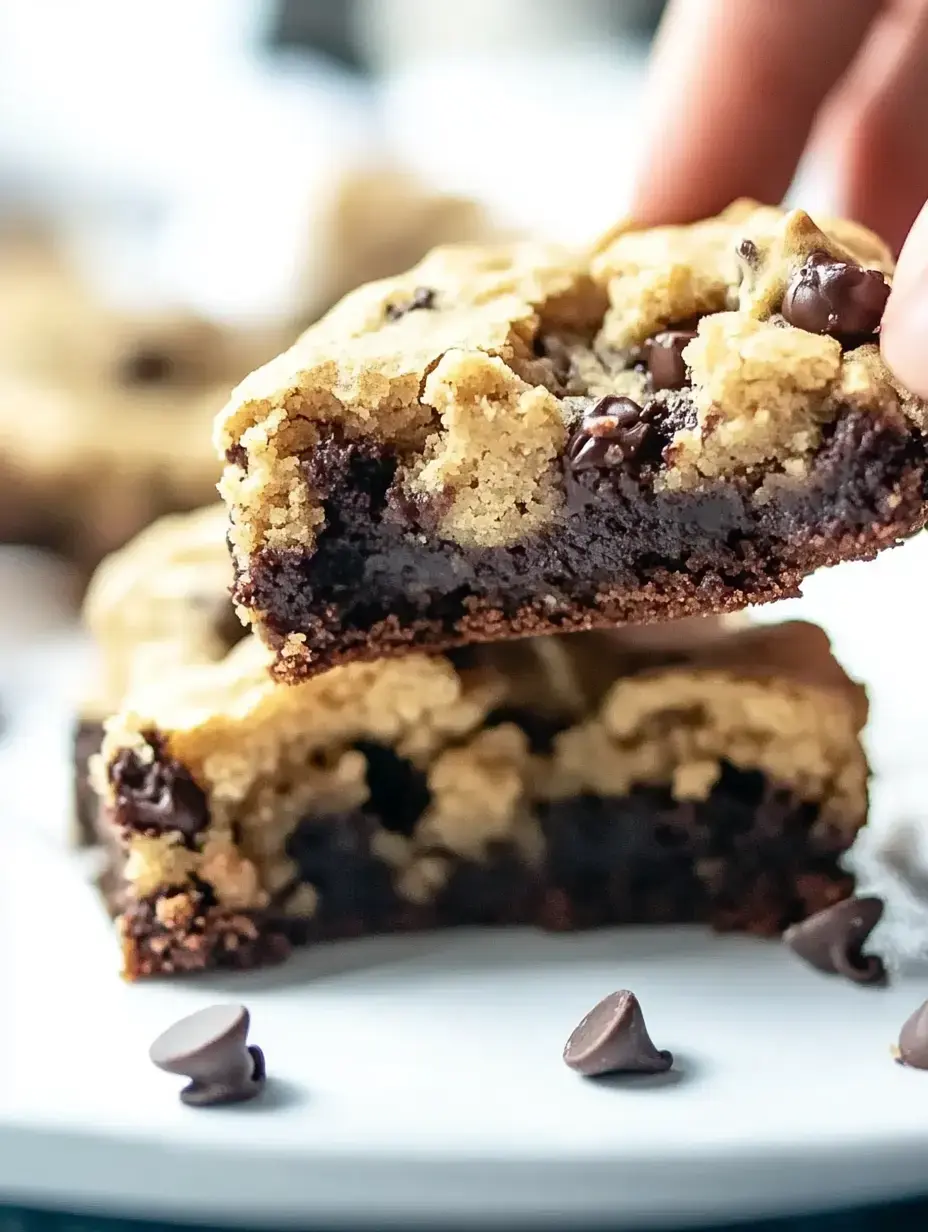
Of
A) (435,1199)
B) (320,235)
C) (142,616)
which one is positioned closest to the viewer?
(435,1199)

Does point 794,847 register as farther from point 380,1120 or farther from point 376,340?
point 376,340

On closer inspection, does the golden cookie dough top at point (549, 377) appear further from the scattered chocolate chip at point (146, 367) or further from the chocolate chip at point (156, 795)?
the scattered chocolate chip at point (146, 367)

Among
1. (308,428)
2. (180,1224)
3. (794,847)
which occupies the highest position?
(308,428)

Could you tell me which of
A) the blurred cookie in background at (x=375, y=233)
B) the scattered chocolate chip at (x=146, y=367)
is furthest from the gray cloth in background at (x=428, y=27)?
the scattered chocolate chip at (x=146, y=367)

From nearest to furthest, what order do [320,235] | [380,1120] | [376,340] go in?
1. [380,1120]
2. [376,340]
3. [320,235]

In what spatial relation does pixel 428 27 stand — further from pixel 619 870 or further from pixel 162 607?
pixel 619 870

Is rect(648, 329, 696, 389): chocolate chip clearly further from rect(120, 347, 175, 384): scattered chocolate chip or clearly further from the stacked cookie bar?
rect(120, 347, 175, 384): scattered chocolate chip

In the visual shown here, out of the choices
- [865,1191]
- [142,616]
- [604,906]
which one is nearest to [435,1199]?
[865,1191]

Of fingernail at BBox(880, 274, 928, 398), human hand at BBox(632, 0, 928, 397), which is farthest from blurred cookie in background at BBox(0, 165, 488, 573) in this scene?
fingernail at BBox(880, 274, 928, 398)
